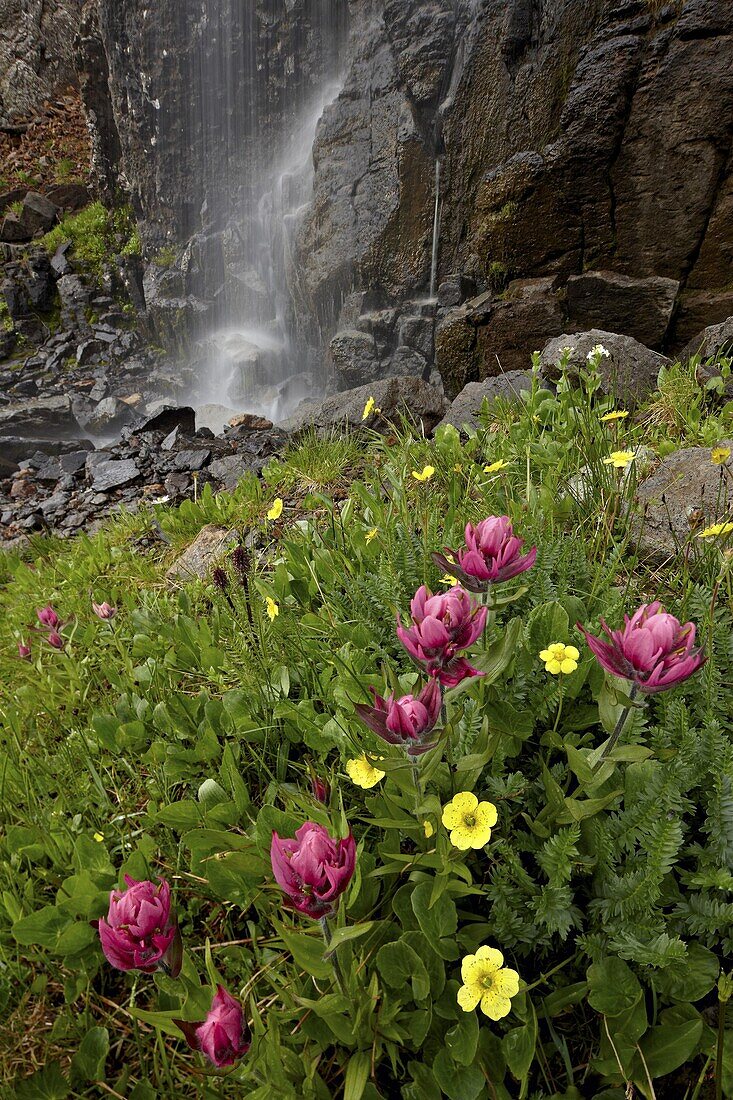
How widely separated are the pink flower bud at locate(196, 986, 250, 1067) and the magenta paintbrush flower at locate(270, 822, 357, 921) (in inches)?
7.2

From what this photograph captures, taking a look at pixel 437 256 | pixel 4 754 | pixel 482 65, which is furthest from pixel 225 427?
pixel 4 754

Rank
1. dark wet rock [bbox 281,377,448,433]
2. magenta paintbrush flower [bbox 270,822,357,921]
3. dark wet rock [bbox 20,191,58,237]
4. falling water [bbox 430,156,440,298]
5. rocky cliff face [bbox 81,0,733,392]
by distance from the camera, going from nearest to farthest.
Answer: magenta paintbrush flower [bbox 270,822,357,921] < dark wet rock [bbox 281,377,448,433] < rocky cliff face [bbox 81,0,733,392] < falling water [bbox 430,156,440,298] < dark wet rock [bbox 20,191,58,237]

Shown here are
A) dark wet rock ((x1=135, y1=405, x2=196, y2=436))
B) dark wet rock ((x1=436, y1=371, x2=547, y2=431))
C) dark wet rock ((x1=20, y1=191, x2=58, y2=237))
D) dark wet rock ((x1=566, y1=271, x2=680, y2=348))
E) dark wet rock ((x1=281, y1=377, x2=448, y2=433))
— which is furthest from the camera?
dark wet rock ((x1=20, y1=191, x2=58, y2=237))

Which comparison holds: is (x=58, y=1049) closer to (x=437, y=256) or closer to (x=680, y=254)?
(x=680, y=254)

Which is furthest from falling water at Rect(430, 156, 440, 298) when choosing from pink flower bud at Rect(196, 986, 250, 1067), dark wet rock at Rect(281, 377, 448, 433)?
pink flower bud at Rect(196, 986, 250, 1067)

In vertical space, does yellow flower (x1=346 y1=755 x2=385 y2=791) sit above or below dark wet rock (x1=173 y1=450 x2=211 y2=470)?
above

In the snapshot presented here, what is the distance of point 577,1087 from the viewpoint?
945 mm

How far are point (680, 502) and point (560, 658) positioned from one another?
1.11 meters

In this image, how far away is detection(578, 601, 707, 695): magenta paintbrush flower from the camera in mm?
830

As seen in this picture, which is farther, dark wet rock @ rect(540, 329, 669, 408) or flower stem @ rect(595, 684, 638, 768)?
dark wet rock @ rect(540, 329, 669, 408)

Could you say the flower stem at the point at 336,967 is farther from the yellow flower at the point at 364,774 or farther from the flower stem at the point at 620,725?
the flower stem at the point at 620,725

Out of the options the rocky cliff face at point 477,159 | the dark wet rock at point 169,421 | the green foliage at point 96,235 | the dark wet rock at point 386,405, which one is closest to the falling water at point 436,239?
the rocky cliff face at point 477,159

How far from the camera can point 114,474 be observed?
7445 millimetres

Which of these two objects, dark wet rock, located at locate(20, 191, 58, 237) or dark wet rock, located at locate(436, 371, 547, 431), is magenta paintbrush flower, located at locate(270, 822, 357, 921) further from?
dark wet rock, located at locate(20, 191, 58, 237)
